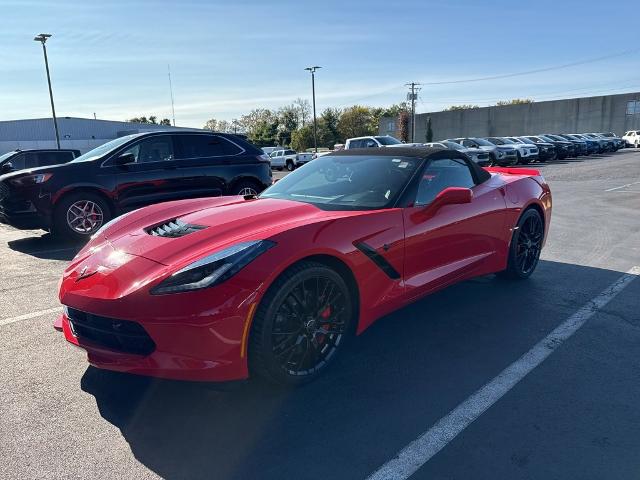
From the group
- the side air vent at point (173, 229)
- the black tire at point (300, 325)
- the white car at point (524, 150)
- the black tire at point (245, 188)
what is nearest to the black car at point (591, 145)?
the white car at point (524, 150)

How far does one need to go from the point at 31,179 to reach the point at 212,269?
5.73 meters

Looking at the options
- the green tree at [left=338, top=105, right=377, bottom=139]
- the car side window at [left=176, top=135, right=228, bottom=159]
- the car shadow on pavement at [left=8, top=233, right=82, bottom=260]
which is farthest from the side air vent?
the green tree at [left=338, top=105, right=377, bottom=139]

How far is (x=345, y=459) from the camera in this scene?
89.6 inches

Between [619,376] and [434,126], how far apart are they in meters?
70.7

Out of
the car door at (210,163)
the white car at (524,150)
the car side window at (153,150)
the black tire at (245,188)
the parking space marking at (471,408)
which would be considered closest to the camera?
the parking space marking at (471,408)

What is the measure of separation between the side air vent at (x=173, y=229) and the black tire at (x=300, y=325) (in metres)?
0.84

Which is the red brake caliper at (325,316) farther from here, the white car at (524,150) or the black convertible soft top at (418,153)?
the white car at (524,150)

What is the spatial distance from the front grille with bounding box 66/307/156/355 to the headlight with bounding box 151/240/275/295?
0.78ft

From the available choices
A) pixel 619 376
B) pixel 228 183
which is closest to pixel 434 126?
pixel 228 183

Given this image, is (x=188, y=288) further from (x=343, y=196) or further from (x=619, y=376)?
(x=619, y=376)

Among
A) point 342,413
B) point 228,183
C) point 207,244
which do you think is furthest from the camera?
point 228,183

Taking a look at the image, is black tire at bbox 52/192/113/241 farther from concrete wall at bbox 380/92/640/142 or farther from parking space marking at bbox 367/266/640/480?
concrete wall at bbox 380/92/640/142

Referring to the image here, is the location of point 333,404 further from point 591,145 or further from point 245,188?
point 591,145

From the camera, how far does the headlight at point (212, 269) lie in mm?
2520
